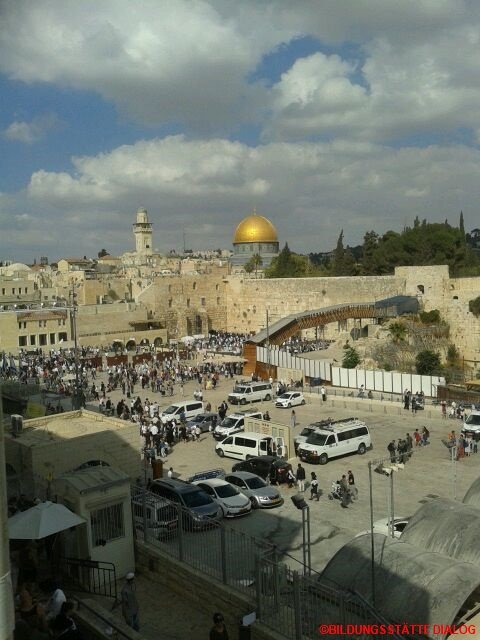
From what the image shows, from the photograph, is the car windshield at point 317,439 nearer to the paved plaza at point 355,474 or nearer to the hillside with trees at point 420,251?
the paved plaza at point 355,474

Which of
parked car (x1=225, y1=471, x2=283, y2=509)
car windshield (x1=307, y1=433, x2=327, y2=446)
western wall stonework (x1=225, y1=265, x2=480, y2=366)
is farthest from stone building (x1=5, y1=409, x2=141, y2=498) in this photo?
western wall stonework (x1=225, y1=265, x2=480, y2=366)

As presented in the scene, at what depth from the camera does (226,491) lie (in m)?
12.4

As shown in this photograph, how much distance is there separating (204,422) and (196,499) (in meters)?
9.13

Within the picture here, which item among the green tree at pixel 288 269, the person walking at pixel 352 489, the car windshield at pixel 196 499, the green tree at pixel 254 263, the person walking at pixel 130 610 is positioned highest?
the green tree at pixel 254 263

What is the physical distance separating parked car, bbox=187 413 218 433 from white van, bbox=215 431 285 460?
3.18 metres

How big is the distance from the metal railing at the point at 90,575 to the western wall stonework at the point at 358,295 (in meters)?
30.3

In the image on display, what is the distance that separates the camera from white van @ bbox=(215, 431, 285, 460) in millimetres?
16391

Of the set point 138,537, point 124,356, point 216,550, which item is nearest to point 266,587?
point 216,550

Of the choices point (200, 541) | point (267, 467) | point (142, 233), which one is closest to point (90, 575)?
point (200, 541)

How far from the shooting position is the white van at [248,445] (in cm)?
1639

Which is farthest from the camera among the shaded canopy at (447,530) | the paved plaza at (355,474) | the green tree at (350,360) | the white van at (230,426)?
the green tree at (350,360)

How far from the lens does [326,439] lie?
16.5 meters

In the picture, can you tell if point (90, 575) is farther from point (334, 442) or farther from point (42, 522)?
point (334, 442)

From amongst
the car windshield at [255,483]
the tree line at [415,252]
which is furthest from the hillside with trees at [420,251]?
the car windshield at [255,483]
